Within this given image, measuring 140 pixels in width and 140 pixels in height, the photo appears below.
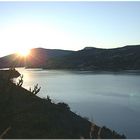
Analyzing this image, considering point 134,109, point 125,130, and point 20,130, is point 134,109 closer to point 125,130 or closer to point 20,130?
point 125,130

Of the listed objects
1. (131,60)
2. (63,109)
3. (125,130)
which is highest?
(131,60)

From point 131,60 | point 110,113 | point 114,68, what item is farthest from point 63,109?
point 131,60

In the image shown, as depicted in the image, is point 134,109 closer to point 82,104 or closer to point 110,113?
point 110,113

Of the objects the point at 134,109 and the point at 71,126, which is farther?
the point at 134,109

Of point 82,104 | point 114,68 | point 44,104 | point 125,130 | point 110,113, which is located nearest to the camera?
point 44,104

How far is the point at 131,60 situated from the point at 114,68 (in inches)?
655

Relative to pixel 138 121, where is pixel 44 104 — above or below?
above

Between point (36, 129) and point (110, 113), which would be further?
point (110, 113)

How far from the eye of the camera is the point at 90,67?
192 m

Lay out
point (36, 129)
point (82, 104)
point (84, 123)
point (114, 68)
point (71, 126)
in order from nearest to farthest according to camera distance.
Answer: point (36, 129) < point (71, 126) < point (84, 123) < point (82, 104) < point (114, 68)

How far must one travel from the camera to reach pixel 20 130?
14.8m

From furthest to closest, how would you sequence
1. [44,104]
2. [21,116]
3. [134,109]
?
[134,109] < [44,104] < [21,116]

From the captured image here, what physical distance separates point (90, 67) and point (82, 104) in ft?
482

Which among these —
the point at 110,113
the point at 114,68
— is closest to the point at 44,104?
the point at 110,113
